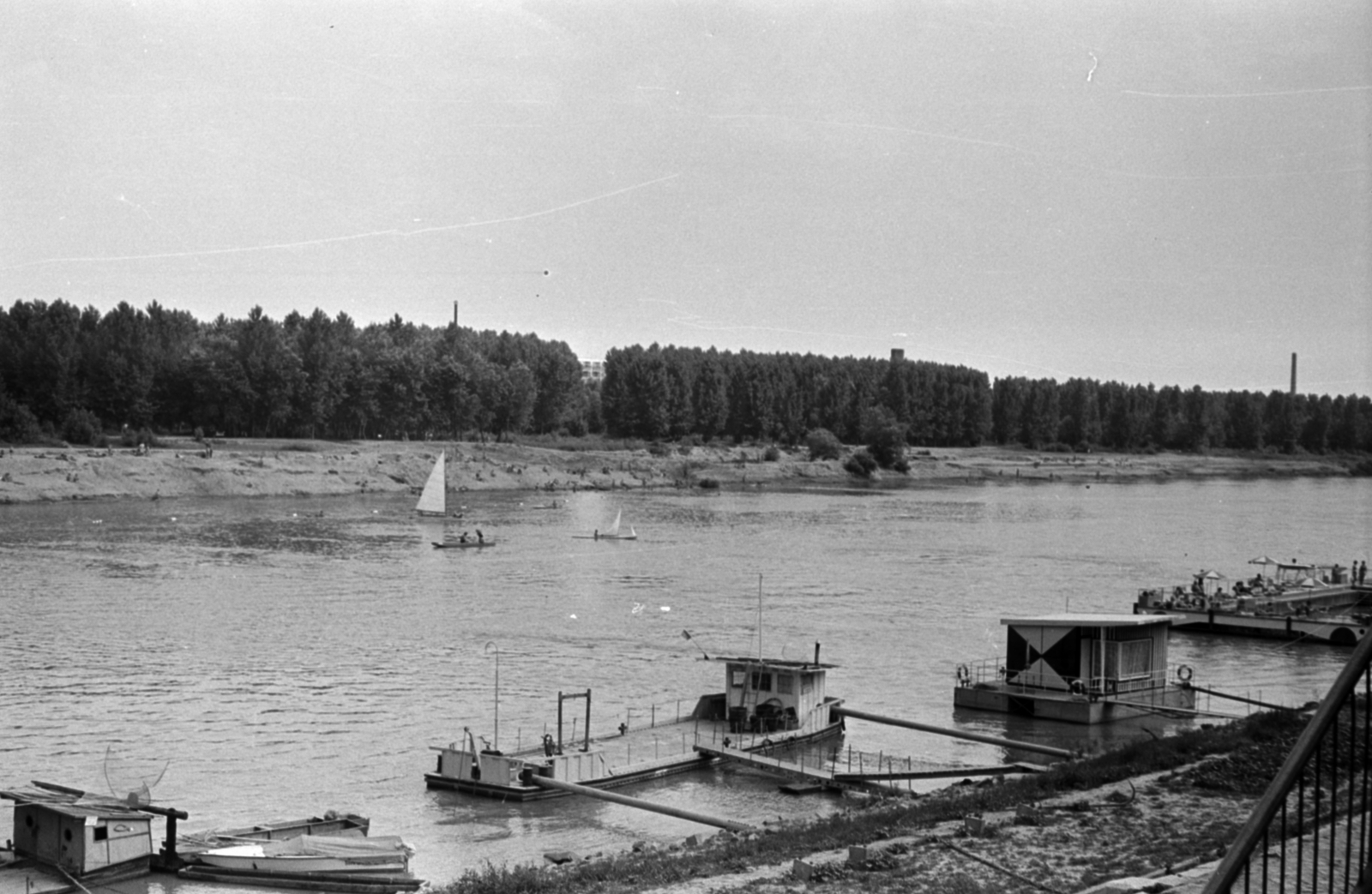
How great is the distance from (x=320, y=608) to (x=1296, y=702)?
125ft

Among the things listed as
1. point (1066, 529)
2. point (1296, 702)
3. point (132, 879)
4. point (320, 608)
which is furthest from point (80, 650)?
point (1066, 529)

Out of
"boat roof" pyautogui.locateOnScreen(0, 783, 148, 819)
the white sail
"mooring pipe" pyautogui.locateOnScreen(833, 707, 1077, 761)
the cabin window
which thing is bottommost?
"mooring pipe" pyautogui.locateOnScreen(833, 707, 1077, 761)

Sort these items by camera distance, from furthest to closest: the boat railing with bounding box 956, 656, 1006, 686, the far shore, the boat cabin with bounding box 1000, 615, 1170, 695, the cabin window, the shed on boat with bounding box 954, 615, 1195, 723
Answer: the far shore, the boat railing with bounding box 956, 656, 1006, 686, the cabin window, the boat cabin with bounding box 1000, 615, 1170, 695, the shed on boat with bounding box 954, 615, 1195, 723

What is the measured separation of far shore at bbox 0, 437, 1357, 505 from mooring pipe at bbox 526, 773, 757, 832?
87724 millimetres

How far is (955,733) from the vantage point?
130ft

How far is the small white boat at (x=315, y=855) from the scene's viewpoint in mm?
27250

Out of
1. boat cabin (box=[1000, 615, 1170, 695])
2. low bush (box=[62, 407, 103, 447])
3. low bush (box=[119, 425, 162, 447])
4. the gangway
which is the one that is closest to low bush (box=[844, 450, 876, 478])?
low bush (box=[119, 425, 162, 447])

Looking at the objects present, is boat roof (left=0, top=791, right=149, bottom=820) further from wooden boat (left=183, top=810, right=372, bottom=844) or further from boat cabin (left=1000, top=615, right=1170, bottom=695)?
boat cabin (left=1000, top=615, right=1170, bottom=695)

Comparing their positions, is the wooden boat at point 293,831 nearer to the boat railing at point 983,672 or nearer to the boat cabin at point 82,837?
the boat cabin at point 82,837

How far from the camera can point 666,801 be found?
34.6 metres

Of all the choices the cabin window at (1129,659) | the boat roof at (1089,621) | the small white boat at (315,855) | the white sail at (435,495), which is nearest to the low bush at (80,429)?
the white sail at (435,495)

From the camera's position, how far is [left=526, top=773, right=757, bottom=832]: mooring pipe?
1179 inches

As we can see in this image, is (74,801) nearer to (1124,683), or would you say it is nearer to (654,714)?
(654,714)

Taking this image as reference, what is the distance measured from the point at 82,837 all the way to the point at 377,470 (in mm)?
116722
